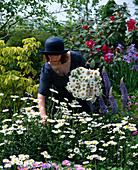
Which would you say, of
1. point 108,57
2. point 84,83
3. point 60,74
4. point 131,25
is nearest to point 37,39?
point 108,57

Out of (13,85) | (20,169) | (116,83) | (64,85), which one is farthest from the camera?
(116,83)

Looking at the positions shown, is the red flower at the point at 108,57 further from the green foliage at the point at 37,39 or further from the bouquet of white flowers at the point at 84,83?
the bouquet of white flowers at the point at 84,83

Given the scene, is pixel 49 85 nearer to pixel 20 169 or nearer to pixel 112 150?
pixel 112 150

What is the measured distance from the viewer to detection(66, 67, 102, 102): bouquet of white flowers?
119 inches

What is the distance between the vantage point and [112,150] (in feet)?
8.27

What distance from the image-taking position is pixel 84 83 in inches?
119

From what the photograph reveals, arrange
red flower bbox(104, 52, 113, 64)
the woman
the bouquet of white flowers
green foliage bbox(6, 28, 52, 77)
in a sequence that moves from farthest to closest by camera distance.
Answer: green foliage bbox(6, 28, 52, 77) < red flower bbox(104, 52, 113, 64) < the woman < the bouquet of white flowers

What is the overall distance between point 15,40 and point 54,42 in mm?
3026

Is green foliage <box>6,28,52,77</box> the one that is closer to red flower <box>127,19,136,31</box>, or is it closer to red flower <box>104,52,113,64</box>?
red flower <box>104,52,113,64</box>

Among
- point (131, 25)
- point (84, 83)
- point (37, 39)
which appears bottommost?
point (84, 83)

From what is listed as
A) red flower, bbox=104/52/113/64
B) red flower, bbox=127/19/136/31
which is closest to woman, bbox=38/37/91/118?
red flower, bbox=104/52/113/64

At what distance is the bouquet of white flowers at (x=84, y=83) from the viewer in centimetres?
302

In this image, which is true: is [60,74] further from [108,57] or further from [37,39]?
[37,39]

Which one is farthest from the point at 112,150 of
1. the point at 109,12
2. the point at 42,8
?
the point at 109,12
